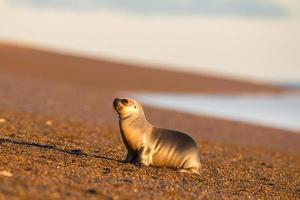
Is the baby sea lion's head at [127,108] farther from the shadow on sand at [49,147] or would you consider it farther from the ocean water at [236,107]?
the ocean water at [236,107]

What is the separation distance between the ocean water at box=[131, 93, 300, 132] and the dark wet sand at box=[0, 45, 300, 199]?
263 centimetres

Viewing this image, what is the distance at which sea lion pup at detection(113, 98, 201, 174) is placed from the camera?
13289 millimetres

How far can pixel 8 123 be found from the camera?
18.5 metres

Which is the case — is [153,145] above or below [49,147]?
above

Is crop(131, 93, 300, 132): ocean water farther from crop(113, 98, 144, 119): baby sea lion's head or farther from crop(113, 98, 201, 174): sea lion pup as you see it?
crop(113, 98, 144, 119): baby sea lion's head

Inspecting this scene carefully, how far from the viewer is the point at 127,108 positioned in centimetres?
1331

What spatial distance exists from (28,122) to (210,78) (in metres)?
42.6

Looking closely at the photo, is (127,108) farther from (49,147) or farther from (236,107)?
(236,107)

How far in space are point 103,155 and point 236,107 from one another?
2497 cm

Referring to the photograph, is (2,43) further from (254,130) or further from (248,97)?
(254,130)

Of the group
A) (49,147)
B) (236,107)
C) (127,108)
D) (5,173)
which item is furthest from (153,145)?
(236,107)

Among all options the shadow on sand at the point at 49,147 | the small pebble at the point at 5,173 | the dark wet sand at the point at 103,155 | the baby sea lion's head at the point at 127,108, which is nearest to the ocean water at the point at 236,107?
the dark wet sand at the point at 103,155

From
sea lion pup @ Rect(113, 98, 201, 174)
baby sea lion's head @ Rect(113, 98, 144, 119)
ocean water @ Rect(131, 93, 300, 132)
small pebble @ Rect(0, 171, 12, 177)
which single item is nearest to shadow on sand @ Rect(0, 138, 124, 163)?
sea lion pup @ Rect(113, 98, 201, 174)

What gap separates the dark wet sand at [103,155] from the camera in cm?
1049
